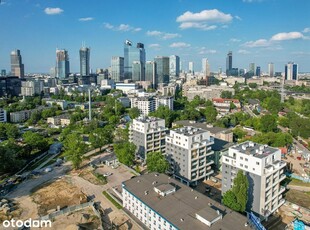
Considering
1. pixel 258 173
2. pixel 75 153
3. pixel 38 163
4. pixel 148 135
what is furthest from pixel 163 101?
pixel 258 173

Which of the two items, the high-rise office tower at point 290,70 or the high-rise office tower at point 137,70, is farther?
the high-rise office tower at point 290,70

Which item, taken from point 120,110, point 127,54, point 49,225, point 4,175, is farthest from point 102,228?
point 127,54

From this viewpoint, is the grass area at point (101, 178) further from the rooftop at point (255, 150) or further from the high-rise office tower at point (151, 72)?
the high-rise office tower at point (151, 72)

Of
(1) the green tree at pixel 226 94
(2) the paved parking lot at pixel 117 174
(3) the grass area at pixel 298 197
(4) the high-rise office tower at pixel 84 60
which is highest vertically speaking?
(4) the high-rise office tower at pixel 84 60

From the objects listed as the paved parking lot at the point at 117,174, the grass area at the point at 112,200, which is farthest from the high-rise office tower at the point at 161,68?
the grass area at the point at 112,200

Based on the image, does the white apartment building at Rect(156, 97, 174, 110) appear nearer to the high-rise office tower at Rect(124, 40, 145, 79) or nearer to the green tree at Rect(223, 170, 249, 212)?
the green tree at Rect(223, 170, 249, 212)

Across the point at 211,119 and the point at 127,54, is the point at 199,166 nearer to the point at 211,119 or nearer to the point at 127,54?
the point at 211,119
